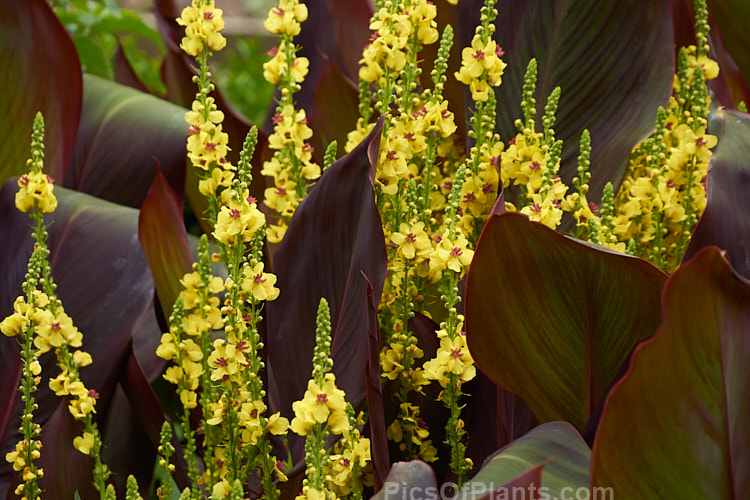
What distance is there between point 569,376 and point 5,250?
0.76m

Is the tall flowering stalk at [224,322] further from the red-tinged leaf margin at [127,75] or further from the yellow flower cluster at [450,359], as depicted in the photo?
the red-tinged leaf margin at [127,75]

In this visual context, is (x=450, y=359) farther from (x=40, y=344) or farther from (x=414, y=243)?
(x=40, y=344)

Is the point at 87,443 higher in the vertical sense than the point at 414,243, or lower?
lower

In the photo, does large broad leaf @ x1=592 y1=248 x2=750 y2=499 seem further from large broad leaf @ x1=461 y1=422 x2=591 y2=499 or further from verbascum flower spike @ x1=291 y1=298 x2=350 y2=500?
verbascum flower spike @ x1=291 y1=298 x2=350 y2=500

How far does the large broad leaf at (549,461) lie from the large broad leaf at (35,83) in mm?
909

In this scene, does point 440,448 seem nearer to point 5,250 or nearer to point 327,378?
Answer: point 327,378

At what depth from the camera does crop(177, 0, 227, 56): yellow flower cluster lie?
1012 mm

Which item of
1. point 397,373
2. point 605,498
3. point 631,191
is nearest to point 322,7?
point 631,191

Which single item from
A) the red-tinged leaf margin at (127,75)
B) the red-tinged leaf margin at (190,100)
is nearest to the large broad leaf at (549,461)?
the red-tinged leaf margin at (190,100)

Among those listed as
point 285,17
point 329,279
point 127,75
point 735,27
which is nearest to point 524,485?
point 329,279

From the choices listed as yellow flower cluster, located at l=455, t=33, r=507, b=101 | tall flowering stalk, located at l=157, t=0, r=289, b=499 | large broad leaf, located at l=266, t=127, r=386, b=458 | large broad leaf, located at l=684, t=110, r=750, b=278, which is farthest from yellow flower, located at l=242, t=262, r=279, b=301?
large broad leaf, located at l=684, t=110, r=750, b=278

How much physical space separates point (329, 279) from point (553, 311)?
0.93 feet

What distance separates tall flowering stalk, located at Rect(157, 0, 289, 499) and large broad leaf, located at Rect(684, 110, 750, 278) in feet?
1.44

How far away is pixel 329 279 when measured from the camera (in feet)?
3.37
